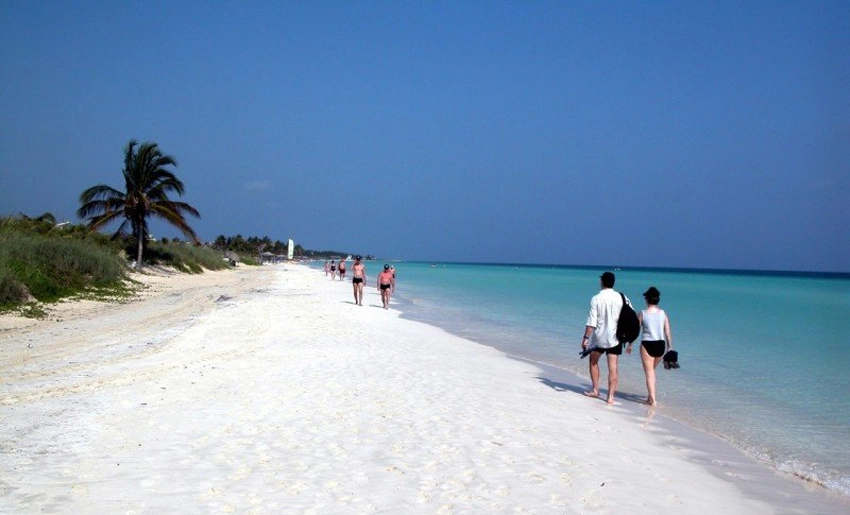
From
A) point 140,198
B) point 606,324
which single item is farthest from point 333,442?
point 140,198

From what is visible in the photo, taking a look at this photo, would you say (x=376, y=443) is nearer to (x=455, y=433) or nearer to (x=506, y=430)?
(x=455, y=433)

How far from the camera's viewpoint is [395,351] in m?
10.8

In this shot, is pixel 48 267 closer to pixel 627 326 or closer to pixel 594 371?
pixel 594 371

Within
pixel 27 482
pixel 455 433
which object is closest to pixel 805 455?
pixel 455 433

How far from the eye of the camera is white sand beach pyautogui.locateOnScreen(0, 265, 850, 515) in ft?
13.2

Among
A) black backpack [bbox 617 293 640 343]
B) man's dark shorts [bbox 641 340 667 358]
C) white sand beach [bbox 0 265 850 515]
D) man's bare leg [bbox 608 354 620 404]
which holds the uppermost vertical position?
black backpack [bbox 617 293 640 343]

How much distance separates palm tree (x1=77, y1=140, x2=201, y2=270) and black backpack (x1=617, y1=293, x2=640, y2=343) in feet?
96.4

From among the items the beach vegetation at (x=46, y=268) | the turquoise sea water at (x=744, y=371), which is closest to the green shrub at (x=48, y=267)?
the beach vegetation at (x=46, y=268)

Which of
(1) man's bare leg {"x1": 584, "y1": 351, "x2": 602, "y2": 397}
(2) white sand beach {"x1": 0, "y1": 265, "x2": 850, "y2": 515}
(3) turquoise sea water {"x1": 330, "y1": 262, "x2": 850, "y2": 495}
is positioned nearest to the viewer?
(2) white sand beach {"x1": 0, "y1": 265, "x2": 850, "y2": 515}

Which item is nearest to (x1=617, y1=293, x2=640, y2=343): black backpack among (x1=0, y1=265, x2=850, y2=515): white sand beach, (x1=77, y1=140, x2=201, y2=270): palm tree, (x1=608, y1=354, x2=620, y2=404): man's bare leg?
(x1=608, y1=354, x2=620, y2=404): man's bare leg

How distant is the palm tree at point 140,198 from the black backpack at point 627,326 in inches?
1157

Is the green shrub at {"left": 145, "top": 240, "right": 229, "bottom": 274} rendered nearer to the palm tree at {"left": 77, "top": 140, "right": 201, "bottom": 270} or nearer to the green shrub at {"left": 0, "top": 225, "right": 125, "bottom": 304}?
the palm tree at {"left": 77, "top": 140, "right": 201, "bottom": 270}

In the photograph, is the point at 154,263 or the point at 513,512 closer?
the point at 513,512

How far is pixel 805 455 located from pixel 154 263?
36622 millimetres
